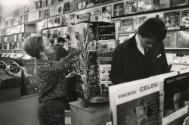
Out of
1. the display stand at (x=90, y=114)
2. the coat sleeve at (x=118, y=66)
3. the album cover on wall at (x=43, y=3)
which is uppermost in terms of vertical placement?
the album cover on wall at (x=43, y=3)

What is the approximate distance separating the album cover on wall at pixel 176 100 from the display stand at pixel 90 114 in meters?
0.38

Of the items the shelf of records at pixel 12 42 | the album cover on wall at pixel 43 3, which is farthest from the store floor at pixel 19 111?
the shelf of records at pixel 12 42

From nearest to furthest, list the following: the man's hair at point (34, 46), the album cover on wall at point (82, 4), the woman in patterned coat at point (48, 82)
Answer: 1. the woman in patterned coat at point (48, 82)
2. the man's hair at point (34, 46)
3. the album cover on wall at point (82, 4)

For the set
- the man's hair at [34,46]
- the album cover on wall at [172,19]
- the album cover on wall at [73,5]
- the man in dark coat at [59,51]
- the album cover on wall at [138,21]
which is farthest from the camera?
the album cover on wall at [73,5]

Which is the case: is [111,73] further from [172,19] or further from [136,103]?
[172,19]

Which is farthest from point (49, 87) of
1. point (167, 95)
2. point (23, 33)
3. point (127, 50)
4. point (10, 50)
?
point (10, 50)

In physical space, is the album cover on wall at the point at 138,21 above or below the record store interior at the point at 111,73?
above

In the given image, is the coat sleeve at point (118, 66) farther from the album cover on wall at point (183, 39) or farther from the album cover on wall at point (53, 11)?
the album cover on wall at point (53, 11)

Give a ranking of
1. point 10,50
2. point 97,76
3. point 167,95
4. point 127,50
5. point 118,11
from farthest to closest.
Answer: point 10,50, point 118,11, point 127,50, point 97,76, point 167,95

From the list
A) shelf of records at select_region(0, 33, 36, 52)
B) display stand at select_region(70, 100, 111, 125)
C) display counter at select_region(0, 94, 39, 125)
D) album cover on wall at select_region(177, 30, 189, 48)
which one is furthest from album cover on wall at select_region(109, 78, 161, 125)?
shelf of records at select_region(0, 33, 36, 52)

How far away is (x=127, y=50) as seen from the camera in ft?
6.26

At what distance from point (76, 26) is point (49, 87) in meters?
0.75

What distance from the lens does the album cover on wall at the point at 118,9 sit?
153 inches

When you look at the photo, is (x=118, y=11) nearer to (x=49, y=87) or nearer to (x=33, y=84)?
(x=33, y=84)
